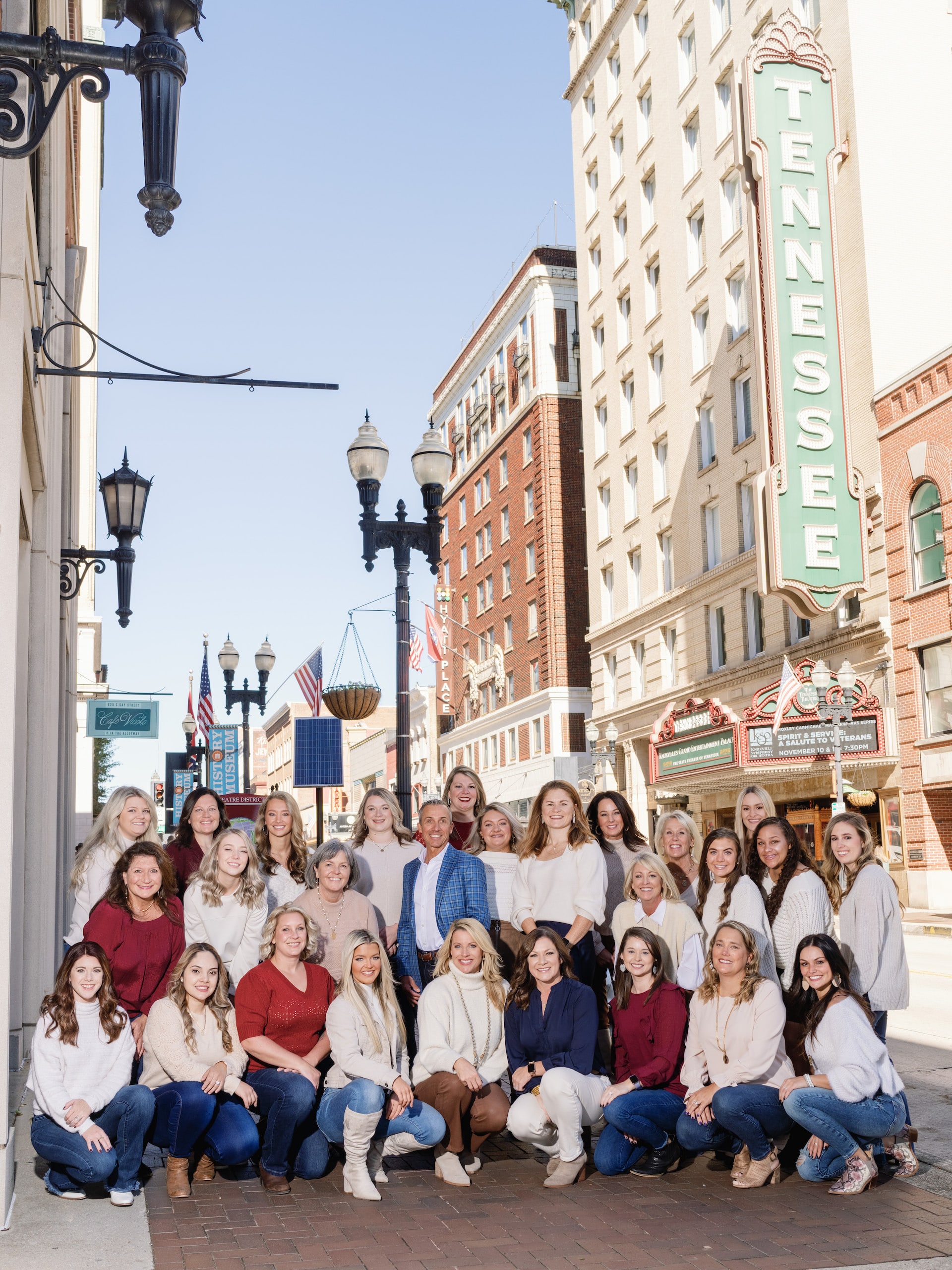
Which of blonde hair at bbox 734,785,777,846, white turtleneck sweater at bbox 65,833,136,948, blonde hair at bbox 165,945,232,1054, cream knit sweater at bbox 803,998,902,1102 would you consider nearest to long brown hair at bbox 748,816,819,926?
blonde hair at bbox 734,785,777,846

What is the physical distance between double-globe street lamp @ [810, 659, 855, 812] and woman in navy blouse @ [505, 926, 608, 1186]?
1782 centimetres

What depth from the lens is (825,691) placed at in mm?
25828

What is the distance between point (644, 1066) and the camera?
7.35 metres

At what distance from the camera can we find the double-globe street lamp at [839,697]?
24734 millimetres

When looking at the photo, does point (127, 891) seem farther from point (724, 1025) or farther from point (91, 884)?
point (724, 1025)

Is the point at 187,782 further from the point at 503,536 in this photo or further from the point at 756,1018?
the point at 756,1018

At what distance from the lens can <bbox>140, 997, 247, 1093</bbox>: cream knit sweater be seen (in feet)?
23.0

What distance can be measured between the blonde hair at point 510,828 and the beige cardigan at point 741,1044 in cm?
222

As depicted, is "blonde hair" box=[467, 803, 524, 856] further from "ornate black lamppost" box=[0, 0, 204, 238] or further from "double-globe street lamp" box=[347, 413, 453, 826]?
"ornate black lamppost" box=[0, 0, 204, 238]

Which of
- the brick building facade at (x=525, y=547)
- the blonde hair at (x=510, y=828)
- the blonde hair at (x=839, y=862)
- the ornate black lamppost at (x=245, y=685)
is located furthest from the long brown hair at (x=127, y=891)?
the brick building facade at (x=525, y=547)

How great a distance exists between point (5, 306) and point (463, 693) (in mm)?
50629

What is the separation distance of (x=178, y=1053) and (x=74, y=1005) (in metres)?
0.68

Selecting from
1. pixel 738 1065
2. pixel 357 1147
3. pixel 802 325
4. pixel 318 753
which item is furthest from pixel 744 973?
pixel 802 325

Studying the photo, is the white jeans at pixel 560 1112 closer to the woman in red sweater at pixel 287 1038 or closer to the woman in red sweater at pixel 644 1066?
the woman in red sweater at pixel 644 1066
